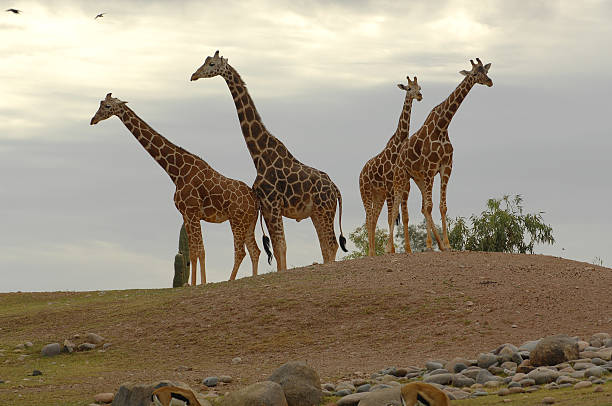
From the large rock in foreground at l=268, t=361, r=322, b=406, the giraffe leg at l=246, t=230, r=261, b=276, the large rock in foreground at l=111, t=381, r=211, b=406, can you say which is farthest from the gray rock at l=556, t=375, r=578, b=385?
the giraffe leg at l=246, t=230, r=261, b=276

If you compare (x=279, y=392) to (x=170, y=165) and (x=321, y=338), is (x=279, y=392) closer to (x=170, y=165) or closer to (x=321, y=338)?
(x=321, y=338)

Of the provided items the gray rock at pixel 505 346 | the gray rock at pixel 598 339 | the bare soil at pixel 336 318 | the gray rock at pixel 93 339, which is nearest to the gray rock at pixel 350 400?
the bare soil at pixel 336 318

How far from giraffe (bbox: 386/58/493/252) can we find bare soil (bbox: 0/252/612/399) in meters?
1.77

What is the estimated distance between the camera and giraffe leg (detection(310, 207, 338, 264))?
2358 cm

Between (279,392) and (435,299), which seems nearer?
(279,392)

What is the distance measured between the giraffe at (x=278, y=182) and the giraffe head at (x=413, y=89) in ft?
11.9

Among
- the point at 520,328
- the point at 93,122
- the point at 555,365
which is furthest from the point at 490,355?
the point at 93,122

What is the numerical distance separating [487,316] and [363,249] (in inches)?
835

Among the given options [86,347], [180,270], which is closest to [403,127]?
[180,270]

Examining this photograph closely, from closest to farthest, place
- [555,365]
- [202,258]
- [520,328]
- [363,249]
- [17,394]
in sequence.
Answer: [555,365]
[17,394]
[520,328]
[202,258]
[363,249]

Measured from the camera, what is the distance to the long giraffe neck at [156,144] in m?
24.0

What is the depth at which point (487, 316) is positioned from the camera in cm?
1777

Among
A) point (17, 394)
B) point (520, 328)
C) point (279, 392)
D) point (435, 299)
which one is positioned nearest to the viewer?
point (279, 392)

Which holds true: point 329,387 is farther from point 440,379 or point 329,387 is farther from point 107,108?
point 107,108
